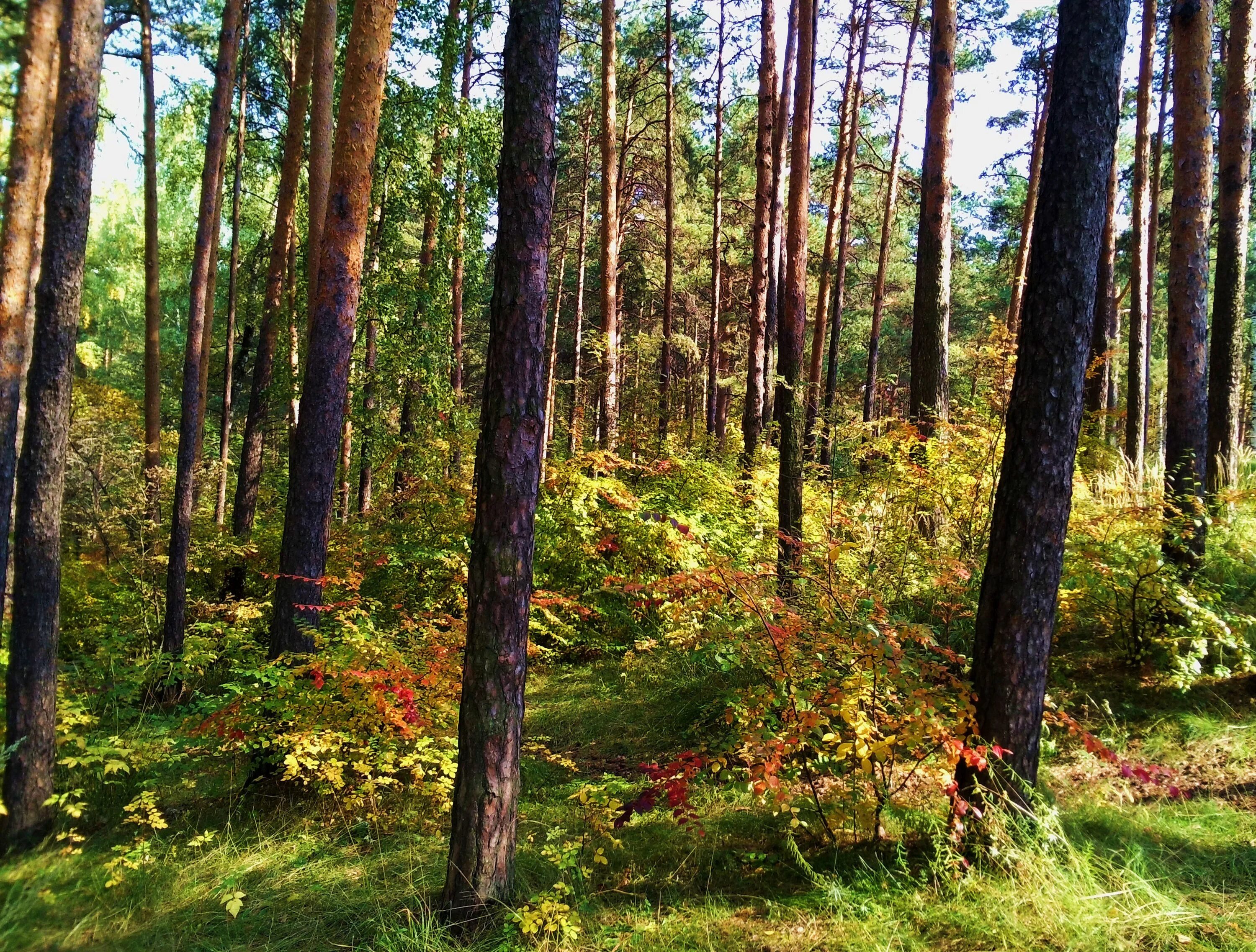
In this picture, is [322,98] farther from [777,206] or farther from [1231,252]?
[1231,252]

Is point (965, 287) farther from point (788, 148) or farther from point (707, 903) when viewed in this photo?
point (707, 903)

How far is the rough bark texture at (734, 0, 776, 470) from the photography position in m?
10.0

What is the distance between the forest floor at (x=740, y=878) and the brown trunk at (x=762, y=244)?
639 cm

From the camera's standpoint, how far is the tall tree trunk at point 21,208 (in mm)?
3559

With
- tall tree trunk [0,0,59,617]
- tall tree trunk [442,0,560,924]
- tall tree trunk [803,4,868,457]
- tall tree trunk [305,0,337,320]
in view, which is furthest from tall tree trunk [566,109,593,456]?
tall tree trunk [442,0,560,924]

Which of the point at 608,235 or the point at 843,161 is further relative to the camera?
the point at 843,161

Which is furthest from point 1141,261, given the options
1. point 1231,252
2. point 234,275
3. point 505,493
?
point 234,275

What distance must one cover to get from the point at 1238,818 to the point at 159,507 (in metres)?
11.2

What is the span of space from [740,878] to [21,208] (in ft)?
16.4

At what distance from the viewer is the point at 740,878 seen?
3373mm

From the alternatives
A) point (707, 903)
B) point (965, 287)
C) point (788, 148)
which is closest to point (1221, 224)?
point (707, 903)

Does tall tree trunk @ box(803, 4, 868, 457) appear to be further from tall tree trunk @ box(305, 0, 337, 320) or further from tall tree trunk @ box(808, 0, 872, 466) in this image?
tall tree trunk @ box(305, 0, 337, 320)

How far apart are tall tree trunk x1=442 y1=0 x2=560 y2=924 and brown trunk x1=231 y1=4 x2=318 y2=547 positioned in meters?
7.98

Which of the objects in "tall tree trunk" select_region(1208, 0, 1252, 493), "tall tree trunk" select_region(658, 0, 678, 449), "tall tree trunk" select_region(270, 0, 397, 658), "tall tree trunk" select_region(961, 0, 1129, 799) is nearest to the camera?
"tall tree trunk" select_region(961, 0, 1129, 799)
